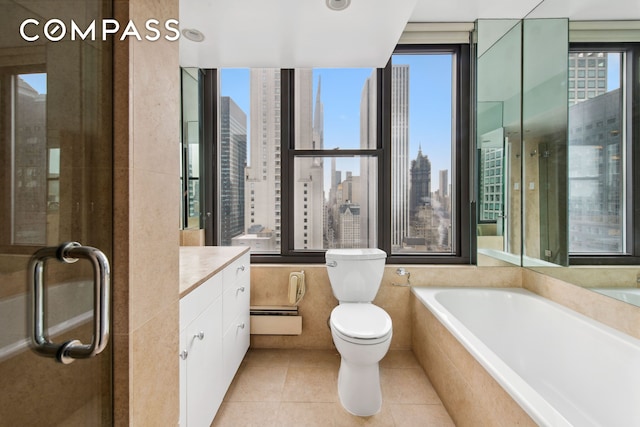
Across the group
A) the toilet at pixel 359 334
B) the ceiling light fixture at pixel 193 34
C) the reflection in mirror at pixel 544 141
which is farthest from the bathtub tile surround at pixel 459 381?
the ceiling light fixture at pixel 193 34

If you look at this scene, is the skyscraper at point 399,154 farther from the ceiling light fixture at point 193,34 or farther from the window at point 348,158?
the ceiling light fixture at point 193,34

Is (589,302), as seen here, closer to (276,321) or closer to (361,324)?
(361,324)

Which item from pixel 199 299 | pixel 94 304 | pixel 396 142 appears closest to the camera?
pixel 94 304

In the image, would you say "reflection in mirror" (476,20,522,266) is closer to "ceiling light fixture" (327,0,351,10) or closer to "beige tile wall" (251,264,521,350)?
"beige tile wall" (251,264,521,350)

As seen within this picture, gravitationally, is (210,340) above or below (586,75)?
below

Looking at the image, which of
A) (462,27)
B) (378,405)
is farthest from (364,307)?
(462,27)

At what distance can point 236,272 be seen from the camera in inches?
74.3

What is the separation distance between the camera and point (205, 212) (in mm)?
2500

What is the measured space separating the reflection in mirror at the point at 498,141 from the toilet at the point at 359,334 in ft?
3.25

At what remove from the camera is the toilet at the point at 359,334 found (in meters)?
1.60

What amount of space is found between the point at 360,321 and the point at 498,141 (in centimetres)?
175

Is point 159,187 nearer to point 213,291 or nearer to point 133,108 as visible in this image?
point 133,108

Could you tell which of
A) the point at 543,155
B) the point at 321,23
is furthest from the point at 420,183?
the point at 321,23

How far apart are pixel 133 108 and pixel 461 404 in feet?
6.16
